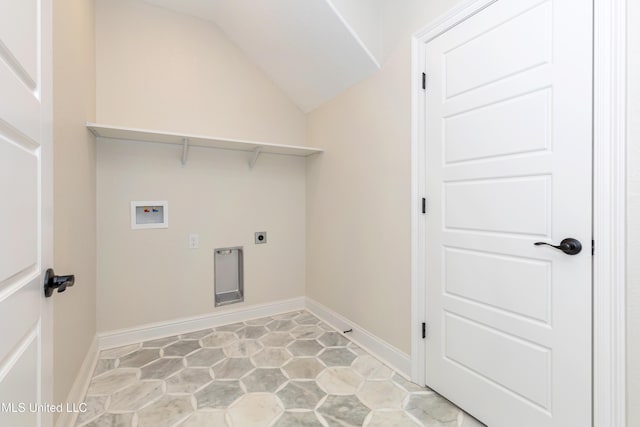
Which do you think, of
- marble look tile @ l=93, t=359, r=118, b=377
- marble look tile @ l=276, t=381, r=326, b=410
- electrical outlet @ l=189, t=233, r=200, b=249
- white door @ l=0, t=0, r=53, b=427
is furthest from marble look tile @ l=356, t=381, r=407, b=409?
electrical outlet @ l=189, t=233, r=200, b=249

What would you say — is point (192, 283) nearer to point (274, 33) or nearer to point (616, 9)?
point (274, 33)

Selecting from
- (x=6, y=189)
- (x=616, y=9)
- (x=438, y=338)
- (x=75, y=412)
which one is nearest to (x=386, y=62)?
(x=616, y=9)

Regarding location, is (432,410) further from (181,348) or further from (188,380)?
(181,348)

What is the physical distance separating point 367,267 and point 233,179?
1603mm

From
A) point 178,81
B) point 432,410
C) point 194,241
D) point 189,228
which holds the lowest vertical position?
point 432,410

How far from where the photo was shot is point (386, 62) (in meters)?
2.14

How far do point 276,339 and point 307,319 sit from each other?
0.52m

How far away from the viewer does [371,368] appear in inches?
82.2

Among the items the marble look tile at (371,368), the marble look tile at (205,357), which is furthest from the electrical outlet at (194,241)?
the marble look tile at (371,368)

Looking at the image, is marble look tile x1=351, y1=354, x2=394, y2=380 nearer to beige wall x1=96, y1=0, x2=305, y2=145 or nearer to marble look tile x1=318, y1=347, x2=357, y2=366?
marble look tile x1=318, y1=347, x2=357, y2=366

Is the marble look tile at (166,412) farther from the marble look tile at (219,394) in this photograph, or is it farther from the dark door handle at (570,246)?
the dark door handle at (570,246)

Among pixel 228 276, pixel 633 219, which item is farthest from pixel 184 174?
pixel 633 219

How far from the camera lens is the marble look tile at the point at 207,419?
1557 millimetres

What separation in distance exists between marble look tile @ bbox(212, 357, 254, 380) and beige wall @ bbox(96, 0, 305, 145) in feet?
6.74
